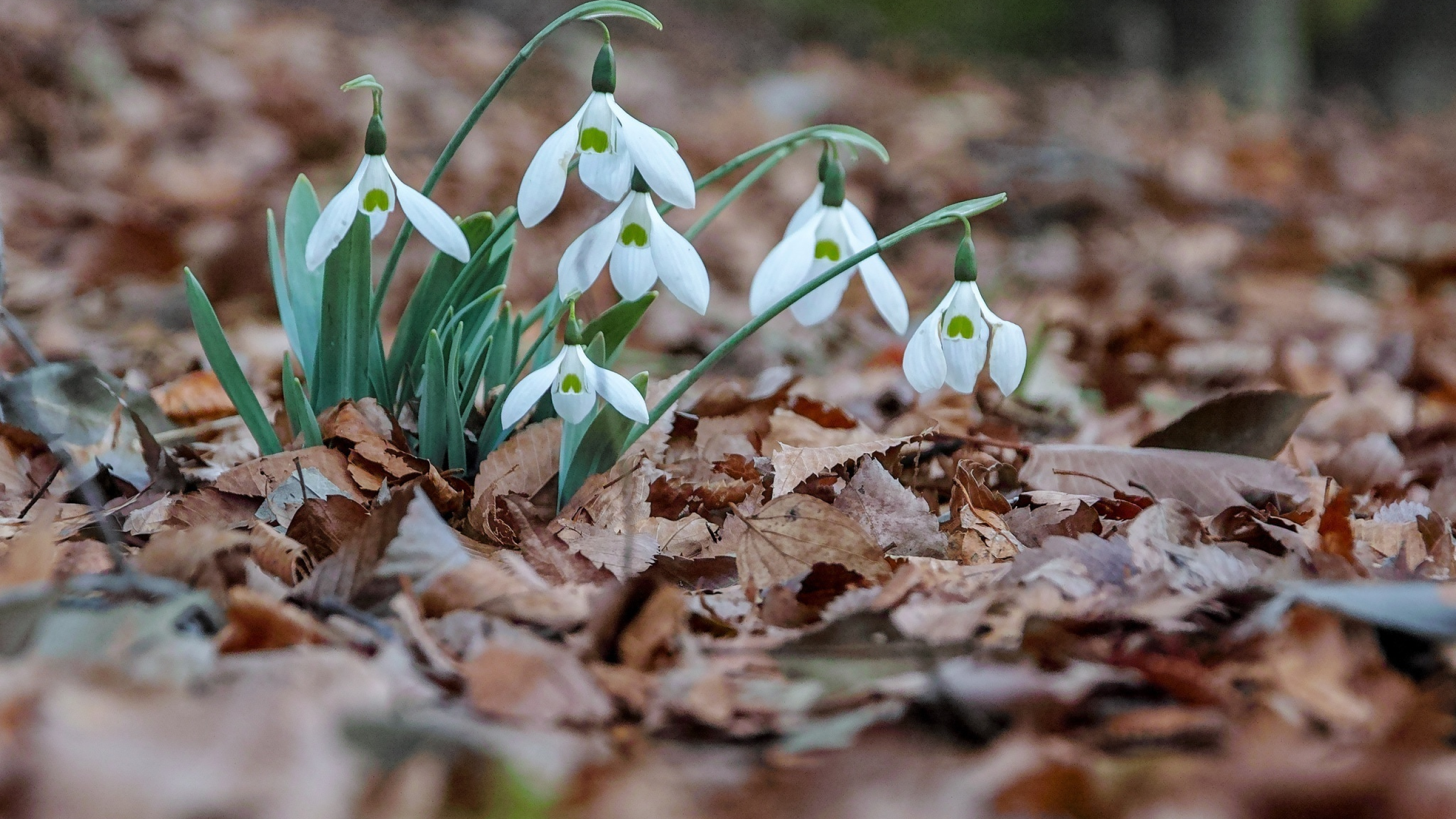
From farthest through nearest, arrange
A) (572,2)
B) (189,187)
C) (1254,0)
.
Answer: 1. (1254,0)
2. (572,2)
3. (189,187)

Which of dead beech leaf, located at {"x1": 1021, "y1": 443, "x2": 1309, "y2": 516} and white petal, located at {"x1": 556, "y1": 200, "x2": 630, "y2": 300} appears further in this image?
dead beech leaf, located at {"x1": 1021, "y1": 443, "x2": 1309, "y2": 516}

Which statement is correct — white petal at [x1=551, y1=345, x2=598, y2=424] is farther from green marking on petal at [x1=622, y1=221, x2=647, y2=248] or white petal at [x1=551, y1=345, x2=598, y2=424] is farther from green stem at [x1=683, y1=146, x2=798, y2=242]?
green stem at [x1=683, y1=146, x2=798, y2=242]

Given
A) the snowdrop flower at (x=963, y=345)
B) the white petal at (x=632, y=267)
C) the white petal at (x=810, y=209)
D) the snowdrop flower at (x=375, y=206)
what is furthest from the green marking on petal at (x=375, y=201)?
the snowdrop flower at (x=963, y=345)

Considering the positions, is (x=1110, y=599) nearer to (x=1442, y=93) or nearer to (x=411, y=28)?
(x=411, y=28)

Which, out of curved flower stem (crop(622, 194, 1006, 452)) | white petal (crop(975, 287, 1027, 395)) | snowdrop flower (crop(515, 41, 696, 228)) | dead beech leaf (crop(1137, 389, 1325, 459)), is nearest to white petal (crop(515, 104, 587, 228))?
snowdrop flower (crop(515, 41, 696, 228))

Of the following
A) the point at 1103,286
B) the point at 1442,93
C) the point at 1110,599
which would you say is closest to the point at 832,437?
the point at 1110,599

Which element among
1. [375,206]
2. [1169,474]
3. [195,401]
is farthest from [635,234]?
[195,401]
